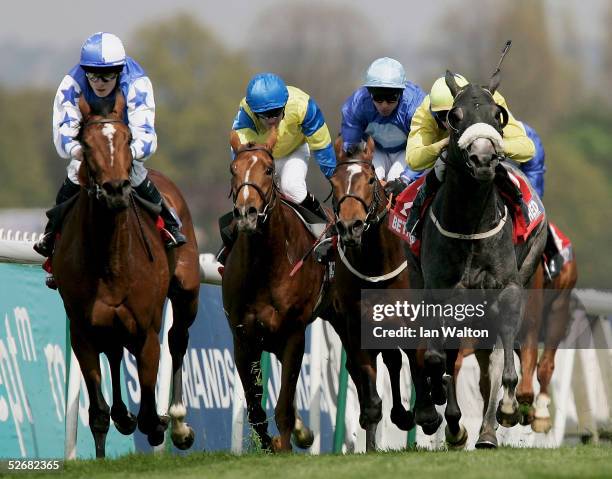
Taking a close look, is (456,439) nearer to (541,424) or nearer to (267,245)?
(267,245)

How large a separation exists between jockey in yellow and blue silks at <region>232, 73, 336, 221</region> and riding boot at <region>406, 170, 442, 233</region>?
1143mm

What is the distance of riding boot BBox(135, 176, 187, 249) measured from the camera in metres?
9.42

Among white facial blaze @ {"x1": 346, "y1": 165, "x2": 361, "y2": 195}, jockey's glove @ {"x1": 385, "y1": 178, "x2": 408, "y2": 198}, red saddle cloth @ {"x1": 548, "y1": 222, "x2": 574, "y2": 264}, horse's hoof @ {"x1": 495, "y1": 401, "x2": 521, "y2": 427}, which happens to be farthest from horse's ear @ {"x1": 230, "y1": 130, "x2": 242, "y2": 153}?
red saddle cloth @ {"x1": 548, "y1": 222, "x2": 574, "y2": 264}

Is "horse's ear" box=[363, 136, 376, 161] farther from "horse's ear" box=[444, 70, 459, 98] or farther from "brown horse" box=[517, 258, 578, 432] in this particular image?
"brown horse" box=[517, 258, 578, 432]

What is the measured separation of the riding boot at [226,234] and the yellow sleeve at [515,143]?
1862 mm

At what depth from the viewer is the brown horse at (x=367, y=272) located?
9727 millimetres

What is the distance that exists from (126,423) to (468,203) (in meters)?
2.42

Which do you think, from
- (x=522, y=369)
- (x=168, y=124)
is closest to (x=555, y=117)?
(x=168, y=124)

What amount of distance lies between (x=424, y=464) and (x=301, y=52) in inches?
2935

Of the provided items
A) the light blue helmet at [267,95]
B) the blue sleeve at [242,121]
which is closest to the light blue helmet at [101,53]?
the light blue helmet at [267,95]

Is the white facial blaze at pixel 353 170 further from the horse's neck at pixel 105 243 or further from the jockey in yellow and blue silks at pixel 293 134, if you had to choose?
the horse's neck at pixel 105 243

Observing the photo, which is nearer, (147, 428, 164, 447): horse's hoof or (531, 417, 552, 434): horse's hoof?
(147, 428, 164, 447): horse's hoof

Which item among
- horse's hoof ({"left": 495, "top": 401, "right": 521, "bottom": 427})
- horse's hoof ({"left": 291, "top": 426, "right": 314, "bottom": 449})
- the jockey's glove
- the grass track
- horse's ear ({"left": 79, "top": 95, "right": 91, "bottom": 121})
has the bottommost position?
horse's hoof ({"left": 291, "top": 426, "right": 314, "bottom": 449})

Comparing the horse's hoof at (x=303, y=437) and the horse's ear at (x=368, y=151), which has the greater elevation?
the horse's ear at (x=368, y=151)
